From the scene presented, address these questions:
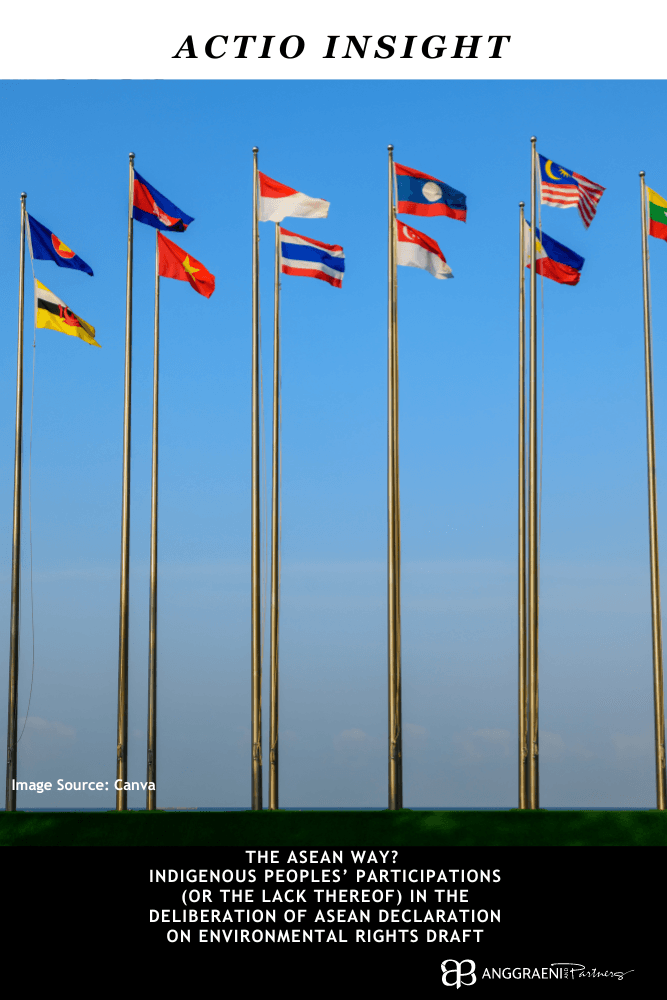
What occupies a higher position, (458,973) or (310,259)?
(310,259)

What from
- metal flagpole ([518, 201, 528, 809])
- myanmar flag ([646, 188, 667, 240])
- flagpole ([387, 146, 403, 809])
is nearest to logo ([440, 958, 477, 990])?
flagpole ([387, 146, 403, 809])

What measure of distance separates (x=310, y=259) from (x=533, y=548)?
6.82 m

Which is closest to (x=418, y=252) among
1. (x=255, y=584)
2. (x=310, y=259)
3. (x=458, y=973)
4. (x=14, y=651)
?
(x=310, y=259)

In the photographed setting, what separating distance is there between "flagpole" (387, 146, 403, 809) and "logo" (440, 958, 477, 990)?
3392mm

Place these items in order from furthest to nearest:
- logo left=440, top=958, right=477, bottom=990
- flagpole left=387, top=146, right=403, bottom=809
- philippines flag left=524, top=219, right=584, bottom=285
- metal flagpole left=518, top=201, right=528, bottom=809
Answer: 1. philippines flag left=524, top=219, right=584, bottom=285
2. metal flagpole left=518, top=201, right=528, bottom=809
3. flagpole left=387, top=146, right=403, bottom=809
4. logo left=440, top=958, right=477, bottom=990

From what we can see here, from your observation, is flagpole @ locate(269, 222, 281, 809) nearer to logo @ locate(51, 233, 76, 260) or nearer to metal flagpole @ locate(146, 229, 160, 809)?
metal flagpole @ locate(146, 229, 160, 809)

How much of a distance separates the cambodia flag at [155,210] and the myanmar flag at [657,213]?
8877 mm

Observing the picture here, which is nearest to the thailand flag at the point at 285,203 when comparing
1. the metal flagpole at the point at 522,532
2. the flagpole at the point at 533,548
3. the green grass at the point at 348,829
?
the flagpole at the point at 533,548

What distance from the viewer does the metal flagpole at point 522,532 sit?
20.9 m

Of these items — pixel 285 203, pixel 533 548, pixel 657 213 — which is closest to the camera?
pixel 533 548

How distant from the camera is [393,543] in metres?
19.6

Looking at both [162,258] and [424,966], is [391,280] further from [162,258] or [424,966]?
[424,966]

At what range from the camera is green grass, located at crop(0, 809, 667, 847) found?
16.7m

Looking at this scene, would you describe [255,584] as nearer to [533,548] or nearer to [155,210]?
[533,548]
